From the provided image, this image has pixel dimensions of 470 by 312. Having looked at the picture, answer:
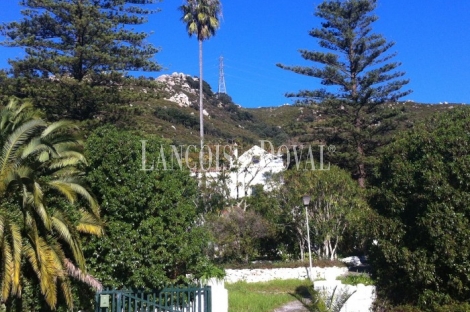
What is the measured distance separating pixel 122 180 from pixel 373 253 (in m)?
6.54

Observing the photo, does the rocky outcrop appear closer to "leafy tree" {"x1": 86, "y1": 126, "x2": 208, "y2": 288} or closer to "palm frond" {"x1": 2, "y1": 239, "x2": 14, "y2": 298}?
"leafy tree" {"x1": 86, "y1": 126, "x2": 208, "y2": 288}

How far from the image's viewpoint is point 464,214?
10250 millimetres

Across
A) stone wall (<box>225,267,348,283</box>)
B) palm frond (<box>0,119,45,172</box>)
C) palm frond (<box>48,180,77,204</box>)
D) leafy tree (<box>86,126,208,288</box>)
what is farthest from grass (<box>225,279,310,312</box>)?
palm frond (<box>0,119,45,172</box>)

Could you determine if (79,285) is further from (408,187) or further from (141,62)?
(141,62)

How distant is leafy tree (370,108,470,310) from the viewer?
10.2 metres

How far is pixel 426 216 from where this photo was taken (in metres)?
10.6

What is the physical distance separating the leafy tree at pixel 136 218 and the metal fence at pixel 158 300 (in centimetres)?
20

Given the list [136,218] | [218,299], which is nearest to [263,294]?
[218,299]

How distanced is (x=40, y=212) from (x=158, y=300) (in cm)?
275

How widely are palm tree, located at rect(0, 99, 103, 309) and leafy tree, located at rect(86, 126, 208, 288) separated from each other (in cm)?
32

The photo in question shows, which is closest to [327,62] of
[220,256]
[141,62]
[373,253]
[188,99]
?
[141,62]

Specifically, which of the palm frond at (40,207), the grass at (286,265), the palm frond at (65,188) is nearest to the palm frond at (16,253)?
the palm frond at (40,207)

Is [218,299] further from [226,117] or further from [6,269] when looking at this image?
[226,117]

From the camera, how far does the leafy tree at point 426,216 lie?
10.2m
